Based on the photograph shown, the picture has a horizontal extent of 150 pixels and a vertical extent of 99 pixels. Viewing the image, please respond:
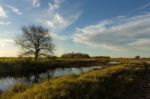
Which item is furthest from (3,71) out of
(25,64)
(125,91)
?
(125,91)

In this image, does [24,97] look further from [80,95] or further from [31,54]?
[31,54]

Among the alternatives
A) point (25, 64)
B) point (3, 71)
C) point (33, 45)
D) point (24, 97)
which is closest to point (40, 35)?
point (33, 45)

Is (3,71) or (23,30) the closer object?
(3,71)

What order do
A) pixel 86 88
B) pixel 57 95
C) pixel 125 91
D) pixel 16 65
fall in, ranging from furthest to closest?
pixel 16 65 < pixel 125 91 < pixel 86 88 < pixel 57 95

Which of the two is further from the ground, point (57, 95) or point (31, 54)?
point (31, 54)

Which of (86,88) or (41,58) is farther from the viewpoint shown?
(41,58)

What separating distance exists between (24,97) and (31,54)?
3882 centimetres

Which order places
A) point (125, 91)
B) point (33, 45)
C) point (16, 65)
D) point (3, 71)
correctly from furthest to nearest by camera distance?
point (33, 45), point (16, 65), point (3, 71), point (125, 91)

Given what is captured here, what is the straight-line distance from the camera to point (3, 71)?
30531mm

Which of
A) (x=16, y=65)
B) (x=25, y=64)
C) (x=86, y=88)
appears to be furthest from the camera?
(x=25, y=64)

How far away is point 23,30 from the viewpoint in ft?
162

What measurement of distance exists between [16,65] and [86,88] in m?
24.6

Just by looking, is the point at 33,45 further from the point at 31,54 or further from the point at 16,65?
the point at 16,65

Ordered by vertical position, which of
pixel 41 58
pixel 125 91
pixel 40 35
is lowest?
pixel 125 91
